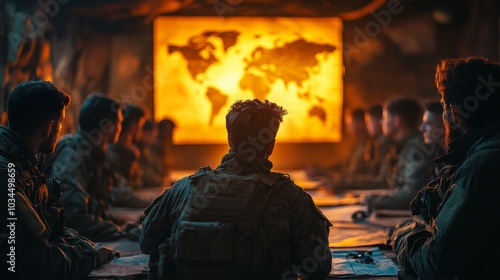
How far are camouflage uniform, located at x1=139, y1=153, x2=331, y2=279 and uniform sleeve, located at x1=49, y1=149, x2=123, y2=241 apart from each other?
182cm

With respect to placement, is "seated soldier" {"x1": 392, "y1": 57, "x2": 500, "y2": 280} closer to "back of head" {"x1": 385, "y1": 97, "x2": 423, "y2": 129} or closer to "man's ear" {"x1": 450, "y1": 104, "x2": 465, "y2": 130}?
"man's ear" {"x1": 450, "y1": 104, "x2": 465, "y2": 130}

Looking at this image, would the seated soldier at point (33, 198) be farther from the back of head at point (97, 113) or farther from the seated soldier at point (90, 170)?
the back of head at point (97, 113)

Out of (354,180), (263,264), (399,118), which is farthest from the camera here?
(354,180)

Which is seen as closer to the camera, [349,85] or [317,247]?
[317,247]

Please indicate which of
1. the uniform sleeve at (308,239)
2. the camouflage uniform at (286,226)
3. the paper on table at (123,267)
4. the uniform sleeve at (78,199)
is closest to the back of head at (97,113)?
the uniform sleeve at (78,199)

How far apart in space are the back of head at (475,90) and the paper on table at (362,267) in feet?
4.84

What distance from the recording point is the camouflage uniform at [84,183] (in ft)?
16.2

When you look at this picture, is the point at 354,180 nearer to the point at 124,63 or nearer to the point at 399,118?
the point at 399,118

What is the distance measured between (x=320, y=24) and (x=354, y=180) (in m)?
5.21

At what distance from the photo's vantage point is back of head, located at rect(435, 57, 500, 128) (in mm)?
2928

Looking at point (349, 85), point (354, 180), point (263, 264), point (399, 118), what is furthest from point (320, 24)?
point (263, 264)

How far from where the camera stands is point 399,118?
7227 mm

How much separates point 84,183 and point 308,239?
2.59 m

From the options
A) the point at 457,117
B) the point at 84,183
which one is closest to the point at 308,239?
the point at 457,117
